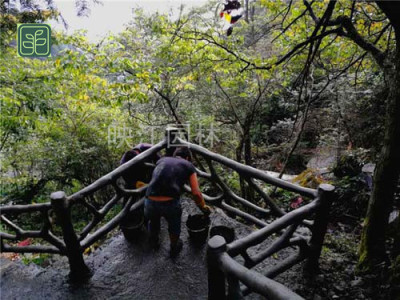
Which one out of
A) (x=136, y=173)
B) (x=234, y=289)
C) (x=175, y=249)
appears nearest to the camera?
(x=234, y=289)

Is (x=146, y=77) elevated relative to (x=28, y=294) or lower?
elevated

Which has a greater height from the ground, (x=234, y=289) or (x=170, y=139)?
(x=170, y=139)

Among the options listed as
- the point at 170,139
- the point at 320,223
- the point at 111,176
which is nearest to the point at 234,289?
the point at 320,223

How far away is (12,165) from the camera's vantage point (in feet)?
26.4

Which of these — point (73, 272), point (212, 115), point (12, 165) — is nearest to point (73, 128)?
point (12, 165)

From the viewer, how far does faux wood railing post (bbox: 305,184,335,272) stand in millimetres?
2996

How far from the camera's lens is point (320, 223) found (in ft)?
10.4

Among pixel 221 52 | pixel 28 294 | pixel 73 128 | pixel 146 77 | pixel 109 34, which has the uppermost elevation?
pixel 109 34

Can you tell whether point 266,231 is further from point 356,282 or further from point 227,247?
point 356,282

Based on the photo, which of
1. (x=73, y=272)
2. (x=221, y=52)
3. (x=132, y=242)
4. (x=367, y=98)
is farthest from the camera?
(x=367, y=98)

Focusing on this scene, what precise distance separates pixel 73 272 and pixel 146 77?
4173mm

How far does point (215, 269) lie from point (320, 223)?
1.74 m

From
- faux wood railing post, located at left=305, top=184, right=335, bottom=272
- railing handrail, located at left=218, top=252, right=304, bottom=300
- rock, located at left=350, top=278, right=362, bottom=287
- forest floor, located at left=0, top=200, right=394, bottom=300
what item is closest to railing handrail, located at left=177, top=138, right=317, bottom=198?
faux wood railing post, located at left=305, top=184, right=335, bottom=272

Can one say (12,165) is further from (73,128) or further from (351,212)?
(351,212)
